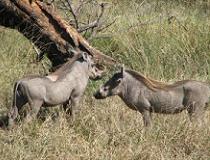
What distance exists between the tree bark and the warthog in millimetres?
329

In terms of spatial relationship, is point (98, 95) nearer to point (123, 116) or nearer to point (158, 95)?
point (123, 116)

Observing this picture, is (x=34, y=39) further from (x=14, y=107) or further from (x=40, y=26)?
(x=14, y=107)

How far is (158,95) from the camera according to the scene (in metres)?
5.39

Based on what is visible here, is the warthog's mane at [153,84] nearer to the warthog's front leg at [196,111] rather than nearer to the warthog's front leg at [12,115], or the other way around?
the warthog's front leg at [196,111]

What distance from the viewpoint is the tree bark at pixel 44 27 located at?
5.87m

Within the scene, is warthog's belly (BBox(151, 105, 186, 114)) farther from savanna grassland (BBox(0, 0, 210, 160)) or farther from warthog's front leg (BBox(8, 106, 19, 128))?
warthog's front leg (BBox(8, 106, 19, 128))

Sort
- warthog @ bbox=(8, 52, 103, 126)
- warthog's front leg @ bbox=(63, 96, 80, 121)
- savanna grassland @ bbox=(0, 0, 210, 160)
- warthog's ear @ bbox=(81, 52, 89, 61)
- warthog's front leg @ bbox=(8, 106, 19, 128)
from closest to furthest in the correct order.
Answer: savanna grassland @ bbox=(0, 0, 210, 160), warthog @ bbox=(8, 52, 103, 126), warthog's front leg @ bbox=(8, 106, 19, 128), warthog's front leg @ bbox=(63, 96, 80, 121), warthog's ear @ bbox=(81, 52, 89, 61)

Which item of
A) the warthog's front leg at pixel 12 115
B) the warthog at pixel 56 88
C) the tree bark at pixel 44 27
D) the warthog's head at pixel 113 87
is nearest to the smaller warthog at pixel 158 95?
the warthog's head at pixel 113 87

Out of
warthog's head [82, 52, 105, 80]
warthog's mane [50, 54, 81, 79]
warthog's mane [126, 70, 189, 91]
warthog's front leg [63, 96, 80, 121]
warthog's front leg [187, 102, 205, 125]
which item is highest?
warthog's mane [50, 54, 81, 79]

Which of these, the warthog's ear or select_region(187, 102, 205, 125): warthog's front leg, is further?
the warthog's ear

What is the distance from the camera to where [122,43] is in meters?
8.02

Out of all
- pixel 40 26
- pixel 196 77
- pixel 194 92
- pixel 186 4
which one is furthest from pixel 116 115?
pixel 186 4

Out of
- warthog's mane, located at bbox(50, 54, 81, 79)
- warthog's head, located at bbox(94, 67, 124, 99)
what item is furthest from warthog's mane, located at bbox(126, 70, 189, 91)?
warthog's mane, located at bbox(50, 54, 81, 79)

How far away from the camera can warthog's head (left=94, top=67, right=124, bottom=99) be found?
5477mm
